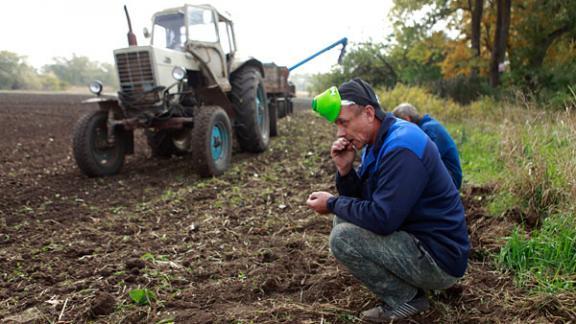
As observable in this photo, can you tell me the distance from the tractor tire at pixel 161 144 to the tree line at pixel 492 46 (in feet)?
27.5

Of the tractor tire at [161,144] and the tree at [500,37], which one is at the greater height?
the tree at [500,37]

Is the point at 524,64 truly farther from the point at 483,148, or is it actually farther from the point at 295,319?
the point at 295,319

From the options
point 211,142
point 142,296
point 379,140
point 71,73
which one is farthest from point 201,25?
point 71,73

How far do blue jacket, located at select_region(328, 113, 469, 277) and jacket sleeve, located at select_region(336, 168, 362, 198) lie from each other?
Answer: 205 millimetres

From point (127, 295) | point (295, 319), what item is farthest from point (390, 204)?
point (127, 295)

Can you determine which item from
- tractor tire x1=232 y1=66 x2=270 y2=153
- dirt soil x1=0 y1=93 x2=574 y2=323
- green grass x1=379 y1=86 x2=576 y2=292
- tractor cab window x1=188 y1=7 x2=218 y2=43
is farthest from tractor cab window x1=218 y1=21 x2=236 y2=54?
green grass x1=379 y1=86 x2=576 y2=292

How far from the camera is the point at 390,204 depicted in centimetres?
190

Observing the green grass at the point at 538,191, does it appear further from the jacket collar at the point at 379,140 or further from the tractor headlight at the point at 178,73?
the tractor headlight at the point at 178,73

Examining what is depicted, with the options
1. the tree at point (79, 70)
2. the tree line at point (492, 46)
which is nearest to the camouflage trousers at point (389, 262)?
the tree line at point (492, 46)

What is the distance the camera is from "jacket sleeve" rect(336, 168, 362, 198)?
2.45 metres

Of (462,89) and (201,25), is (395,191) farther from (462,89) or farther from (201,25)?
(462,89)

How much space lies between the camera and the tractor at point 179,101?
18.3 ft

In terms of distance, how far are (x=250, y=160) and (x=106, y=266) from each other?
3.93 meters

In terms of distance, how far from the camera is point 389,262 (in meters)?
2.09
